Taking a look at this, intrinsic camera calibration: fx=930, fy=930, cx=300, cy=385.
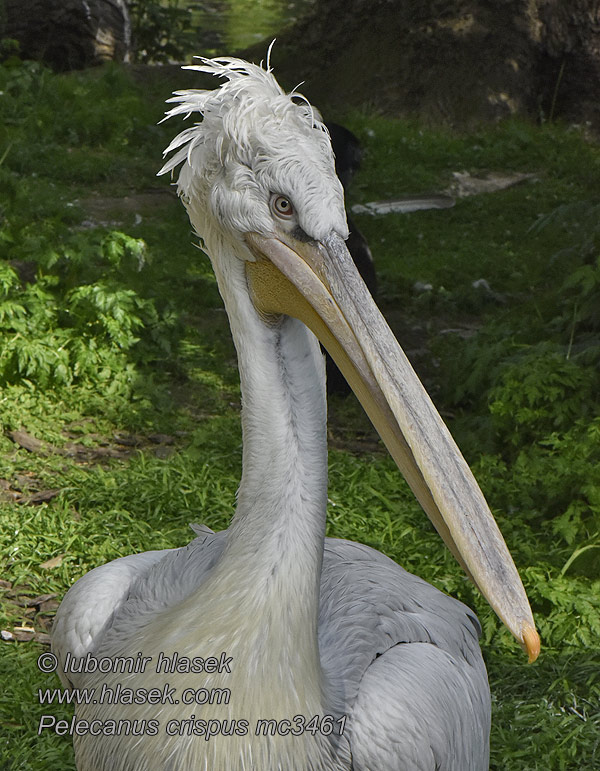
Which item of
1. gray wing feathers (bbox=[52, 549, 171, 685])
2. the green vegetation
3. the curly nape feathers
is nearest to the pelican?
the curly nape feathers

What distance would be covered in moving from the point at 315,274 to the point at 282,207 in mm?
136

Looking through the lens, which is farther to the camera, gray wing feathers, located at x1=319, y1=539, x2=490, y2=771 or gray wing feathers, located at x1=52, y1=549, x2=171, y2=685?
gray wing feathers, located at x1=52, y1=549, x2=171, y2=685

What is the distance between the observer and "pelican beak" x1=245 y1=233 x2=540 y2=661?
5.12 feet

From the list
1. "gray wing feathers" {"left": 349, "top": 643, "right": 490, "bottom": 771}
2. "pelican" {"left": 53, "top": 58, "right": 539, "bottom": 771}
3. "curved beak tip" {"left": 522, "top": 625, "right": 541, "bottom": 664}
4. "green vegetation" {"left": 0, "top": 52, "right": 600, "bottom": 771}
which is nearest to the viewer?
"curved beak tip" {"left": 522, "top": 625, "right": 541, "bottom": 664}

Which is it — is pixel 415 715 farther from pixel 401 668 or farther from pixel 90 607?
pixel 90 607

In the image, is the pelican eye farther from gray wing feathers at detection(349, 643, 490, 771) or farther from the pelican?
gray wing feathers at detection(349, 643, 490, 771)

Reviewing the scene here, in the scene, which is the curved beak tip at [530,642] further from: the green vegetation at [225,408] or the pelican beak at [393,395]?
the green vegetation at [225,408]

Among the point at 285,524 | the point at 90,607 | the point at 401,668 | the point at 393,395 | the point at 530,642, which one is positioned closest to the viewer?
the point at 530,642

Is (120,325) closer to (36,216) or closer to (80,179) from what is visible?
(36,216)

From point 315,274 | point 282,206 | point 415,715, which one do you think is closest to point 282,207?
point 282,206

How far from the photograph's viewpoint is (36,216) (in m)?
6.08

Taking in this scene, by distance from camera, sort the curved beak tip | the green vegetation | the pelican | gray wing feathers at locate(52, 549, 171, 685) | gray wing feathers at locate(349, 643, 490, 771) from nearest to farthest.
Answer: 1. the curved beak tip
2. the pelican
3. gray wing feathers at locate(349, 643, 490, 771)
4. gray wing feathers at locate(52, 549, 171, 685)
5. the green vegetation

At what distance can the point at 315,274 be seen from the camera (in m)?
1.70

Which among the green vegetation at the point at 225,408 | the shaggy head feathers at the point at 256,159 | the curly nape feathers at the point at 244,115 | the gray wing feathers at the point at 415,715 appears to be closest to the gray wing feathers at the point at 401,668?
the gray wing feathers at the point at 415,715
